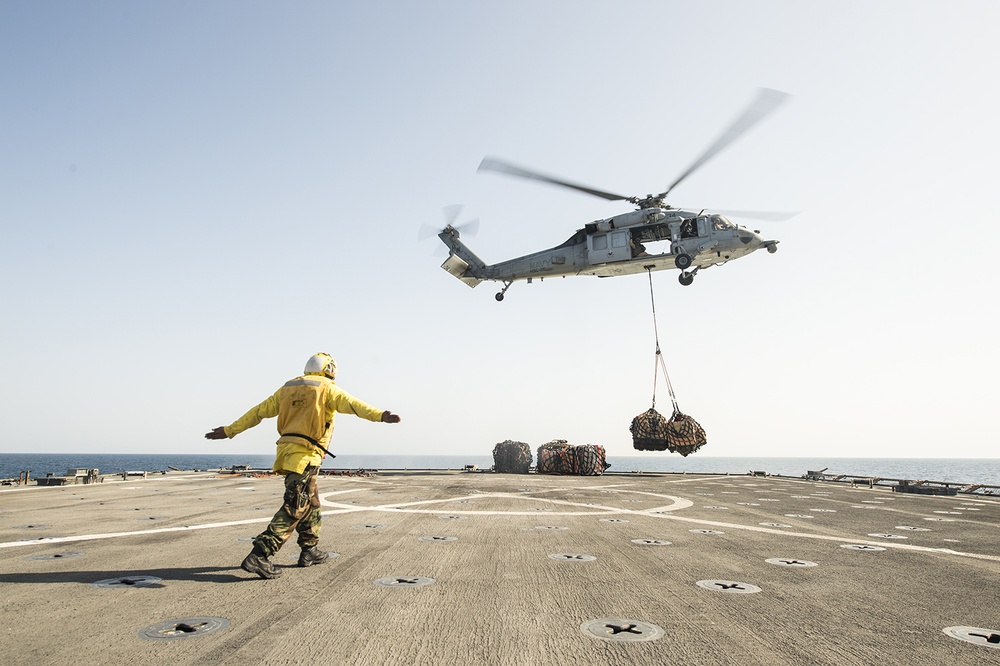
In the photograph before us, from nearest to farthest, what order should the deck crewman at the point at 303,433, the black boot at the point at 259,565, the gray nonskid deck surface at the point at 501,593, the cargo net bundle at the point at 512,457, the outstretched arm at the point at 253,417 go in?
the gray nonskid deck surface at the point at 501,593 < the black boot at the point at 259,565 < the deck crewman at the point at 303,433 < the outstretched arm at the point at 253,417 < the cargo net bundle at the point at 512,457

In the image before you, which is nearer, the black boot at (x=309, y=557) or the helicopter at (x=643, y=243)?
the black boot at (x=309, y=557)

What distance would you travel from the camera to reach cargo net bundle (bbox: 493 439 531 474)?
3500 centimetres

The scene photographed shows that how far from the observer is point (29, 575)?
5.01 meters

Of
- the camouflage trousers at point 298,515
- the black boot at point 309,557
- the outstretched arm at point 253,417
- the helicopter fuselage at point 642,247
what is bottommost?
the black boot at point 309,557

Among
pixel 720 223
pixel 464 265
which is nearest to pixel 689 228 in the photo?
pixel 720 223

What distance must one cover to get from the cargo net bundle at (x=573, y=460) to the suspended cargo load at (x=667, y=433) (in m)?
5.22

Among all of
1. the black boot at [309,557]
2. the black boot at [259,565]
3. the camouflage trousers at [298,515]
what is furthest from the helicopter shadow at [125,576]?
the black boot at [309,557]

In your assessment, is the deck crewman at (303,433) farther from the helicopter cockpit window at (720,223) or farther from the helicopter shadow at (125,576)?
the helicopter cockpit window at (720,223)

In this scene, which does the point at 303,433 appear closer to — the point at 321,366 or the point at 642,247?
the point at 321,366

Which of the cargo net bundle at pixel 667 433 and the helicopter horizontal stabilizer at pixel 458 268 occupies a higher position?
the helicopter horizontal stabilizer at pixel 458 268

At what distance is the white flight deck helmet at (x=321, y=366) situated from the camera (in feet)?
20.7

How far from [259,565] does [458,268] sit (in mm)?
24443

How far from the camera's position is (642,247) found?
77.7 feet

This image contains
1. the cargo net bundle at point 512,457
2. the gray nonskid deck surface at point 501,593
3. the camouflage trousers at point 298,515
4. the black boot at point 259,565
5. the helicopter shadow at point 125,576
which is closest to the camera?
the gray nonskid deck surface at point 501,593
